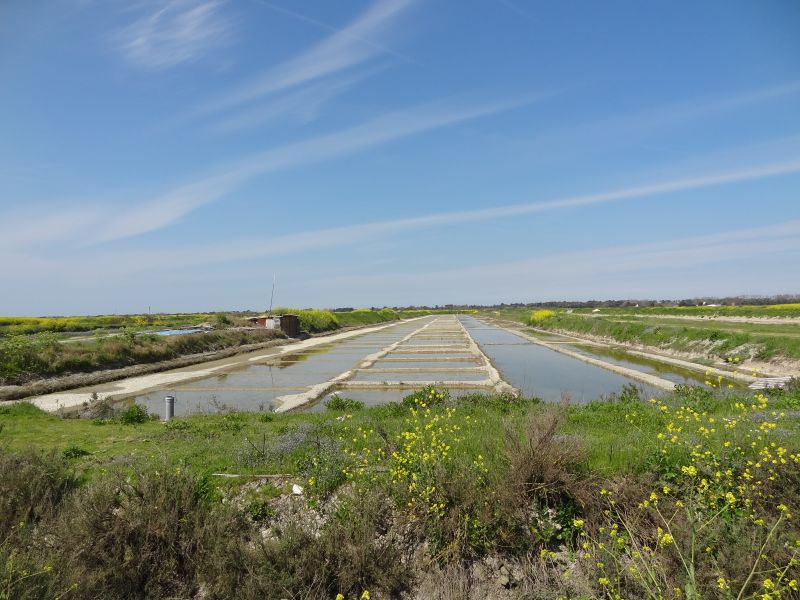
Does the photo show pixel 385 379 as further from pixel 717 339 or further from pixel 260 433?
pixel 717 339

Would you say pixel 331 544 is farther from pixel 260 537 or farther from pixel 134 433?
pixel 134 433

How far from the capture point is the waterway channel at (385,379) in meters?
14.2

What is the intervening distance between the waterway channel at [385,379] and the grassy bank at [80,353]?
438 centimetres

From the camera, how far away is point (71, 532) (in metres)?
4.72

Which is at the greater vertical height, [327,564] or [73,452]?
[73,452]

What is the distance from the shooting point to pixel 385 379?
1828 centimetres

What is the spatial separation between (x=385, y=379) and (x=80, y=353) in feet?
44.2

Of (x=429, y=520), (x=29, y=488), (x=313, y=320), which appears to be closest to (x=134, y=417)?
(x=29, y=488)

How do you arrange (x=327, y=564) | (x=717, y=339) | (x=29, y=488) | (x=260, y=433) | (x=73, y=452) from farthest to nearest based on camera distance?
(x=717, y=339), (x=260, y=433), (x=73, y=452), (x=29, y=488), (x=327, y=564)

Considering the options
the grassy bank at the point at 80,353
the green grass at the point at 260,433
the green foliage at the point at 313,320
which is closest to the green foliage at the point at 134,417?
the green grass at the point at 260,433

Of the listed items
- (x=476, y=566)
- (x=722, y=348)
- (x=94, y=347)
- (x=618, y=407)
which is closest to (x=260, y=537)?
(x=476, y=566)

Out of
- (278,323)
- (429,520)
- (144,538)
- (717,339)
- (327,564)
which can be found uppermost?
(278,323)

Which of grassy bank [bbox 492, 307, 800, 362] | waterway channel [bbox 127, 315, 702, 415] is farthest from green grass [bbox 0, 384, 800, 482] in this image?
grassy bank [bbox 492, 307, 800, 362]

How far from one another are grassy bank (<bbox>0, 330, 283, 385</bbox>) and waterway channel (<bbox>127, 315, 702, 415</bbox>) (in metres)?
4.38
